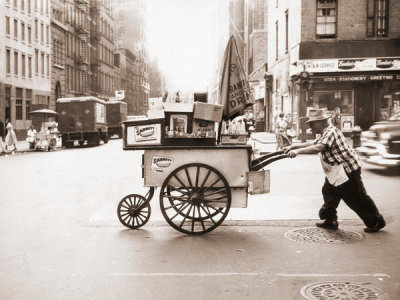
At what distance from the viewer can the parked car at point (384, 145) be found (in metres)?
14.0

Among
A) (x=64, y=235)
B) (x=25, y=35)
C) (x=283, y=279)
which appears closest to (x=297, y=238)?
(x=283, y=279)

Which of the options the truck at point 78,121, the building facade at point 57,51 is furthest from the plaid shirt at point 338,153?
the building facade at point 57,51

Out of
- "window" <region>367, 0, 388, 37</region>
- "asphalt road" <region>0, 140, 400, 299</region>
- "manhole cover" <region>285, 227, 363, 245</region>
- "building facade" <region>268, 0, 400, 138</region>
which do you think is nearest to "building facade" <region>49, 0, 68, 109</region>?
"building facade" <region>268, 0, 400, 138</region>

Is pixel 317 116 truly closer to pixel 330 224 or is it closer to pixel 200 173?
pixel 330 224

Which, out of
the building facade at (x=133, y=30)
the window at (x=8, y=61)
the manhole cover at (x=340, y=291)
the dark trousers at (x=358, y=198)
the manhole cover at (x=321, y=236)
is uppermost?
the building facade at (x=133, y=30)

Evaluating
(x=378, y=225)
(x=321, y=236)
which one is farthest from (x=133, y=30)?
(x=321, y=236)

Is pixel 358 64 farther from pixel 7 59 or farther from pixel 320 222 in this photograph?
pixel 7 59

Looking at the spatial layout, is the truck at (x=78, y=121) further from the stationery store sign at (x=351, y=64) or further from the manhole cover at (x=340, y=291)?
the manhole cover at (x=340, y=291)

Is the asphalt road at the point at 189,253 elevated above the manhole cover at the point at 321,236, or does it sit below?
below

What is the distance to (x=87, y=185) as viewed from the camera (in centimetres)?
1337

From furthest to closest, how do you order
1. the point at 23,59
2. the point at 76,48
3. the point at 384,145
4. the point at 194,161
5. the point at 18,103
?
the point at 76,48
the point at 23,59
the point at 18,103
the point at 384,145
the point at 194,161

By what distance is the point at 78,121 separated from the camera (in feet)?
116

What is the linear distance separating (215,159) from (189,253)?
1477 mm

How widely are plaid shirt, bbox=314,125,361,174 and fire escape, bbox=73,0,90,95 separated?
55.8m
